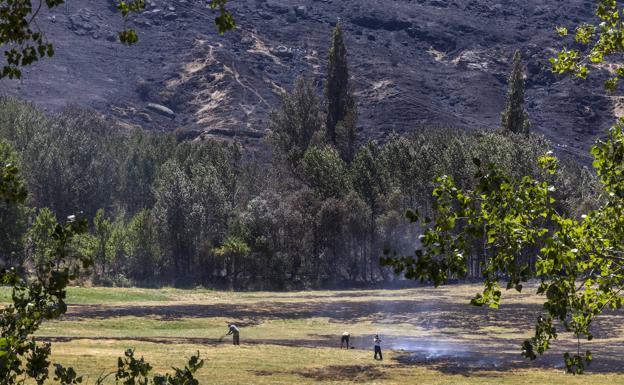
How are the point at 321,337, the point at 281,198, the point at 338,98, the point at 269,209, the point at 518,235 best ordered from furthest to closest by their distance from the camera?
1. the point at 338,98
2. the point at 281,198
3. the point at 269,209
4. the point at 321,337
5. the point at 518,235

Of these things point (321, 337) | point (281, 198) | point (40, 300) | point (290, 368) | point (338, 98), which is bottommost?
point (290, 368)

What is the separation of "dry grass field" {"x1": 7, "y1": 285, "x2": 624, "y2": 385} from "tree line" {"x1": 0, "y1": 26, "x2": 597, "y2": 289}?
12.0 meters

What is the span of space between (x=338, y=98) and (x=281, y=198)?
23.1m

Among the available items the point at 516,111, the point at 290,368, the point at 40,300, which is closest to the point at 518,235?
the point at 40,300

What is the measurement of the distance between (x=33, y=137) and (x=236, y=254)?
148 ft

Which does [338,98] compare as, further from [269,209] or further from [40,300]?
[40,300]

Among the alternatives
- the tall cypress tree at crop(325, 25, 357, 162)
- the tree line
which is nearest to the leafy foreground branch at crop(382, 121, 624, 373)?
the tree line

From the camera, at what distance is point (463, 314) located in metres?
62.1

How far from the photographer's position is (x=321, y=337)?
50688 millimetres

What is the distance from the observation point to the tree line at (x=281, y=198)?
93.4m

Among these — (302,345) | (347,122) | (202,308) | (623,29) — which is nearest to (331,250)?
(347,122)

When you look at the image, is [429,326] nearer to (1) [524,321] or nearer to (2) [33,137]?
(1) [524,321]

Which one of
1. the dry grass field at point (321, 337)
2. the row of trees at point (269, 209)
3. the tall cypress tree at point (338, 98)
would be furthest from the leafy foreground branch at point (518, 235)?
the tall cypress tree at point (338, 98)

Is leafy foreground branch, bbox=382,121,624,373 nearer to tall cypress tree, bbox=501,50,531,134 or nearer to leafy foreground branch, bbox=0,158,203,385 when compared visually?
leafy foreground branch, bbox=0,158,203,385
